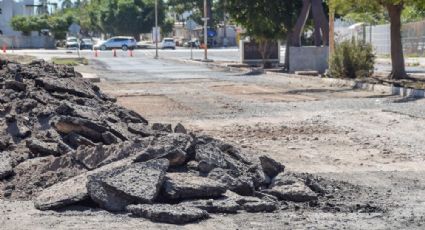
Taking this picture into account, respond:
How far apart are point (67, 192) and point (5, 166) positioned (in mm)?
1663

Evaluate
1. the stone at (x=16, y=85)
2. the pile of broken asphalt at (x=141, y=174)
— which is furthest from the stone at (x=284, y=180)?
the stone at (x=16, y=85)

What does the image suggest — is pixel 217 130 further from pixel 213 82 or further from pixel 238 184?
pixel 213 82

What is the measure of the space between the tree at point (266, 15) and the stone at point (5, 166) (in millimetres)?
34674

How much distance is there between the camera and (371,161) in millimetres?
13031

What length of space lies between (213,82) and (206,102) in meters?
10.4

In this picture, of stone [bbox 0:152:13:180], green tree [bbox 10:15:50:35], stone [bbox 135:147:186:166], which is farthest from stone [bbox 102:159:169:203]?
green tree [bbox 10:15:50:35]

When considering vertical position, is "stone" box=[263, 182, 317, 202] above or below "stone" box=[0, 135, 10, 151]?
below

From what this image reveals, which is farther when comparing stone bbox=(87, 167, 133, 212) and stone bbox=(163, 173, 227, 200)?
stone bbox=(163, 173, 227, 200)

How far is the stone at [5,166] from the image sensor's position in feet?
33.6

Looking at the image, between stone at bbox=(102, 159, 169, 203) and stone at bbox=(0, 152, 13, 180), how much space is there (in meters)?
1.90

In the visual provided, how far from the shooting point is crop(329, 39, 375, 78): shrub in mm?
Result: 33906

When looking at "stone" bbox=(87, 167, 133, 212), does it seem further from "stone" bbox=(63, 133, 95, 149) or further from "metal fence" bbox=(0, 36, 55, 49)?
"metal fence" bbox=(0, 36, 55, 49)

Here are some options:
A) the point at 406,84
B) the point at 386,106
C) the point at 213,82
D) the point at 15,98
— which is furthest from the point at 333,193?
the point at 213,82

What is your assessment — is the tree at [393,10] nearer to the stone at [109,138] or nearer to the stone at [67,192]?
the stone at [109,138]
